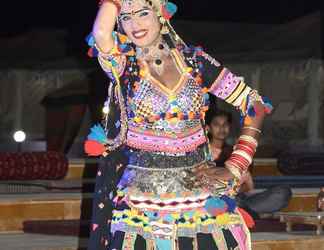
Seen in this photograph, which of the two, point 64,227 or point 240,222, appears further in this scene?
point 64,227

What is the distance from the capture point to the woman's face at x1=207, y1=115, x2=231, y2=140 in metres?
9.11

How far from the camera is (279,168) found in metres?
17.4

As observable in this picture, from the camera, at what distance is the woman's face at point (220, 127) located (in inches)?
359

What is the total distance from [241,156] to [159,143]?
0.37 meters

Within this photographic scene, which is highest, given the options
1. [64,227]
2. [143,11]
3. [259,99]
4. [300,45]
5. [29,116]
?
[300,45]

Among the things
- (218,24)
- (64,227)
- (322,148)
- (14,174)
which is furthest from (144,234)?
(218,24)

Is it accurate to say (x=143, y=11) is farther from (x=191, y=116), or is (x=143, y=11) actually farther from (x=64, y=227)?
(x=64, y=227)

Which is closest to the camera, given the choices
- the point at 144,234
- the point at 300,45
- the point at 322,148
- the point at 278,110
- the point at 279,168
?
the point at 144,234

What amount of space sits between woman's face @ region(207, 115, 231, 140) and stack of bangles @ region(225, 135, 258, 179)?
4.43 meters

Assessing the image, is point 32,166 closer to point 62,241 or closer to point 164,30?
point 62,241

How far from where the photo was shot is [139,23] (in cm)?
466

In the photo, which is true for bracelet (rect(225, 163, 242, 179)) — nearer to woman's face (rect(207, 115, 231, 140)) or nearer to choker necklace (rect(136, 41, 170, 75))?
choker necklace (rect(136, 41, 170, 75))

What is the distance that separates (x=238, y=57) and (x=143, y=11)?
18361mm

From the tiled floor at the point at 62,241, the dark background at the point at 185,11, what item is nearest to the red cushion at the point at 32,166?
the tiled floor at the point at 62,241
